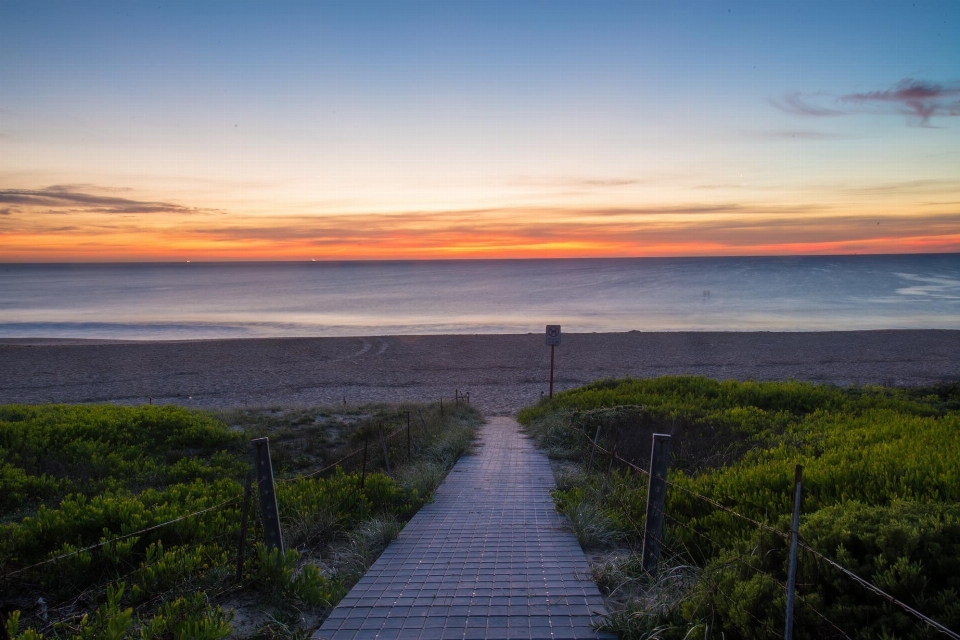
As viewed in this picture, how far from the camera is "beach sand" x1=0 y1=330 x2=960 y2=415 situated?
2825 centimetres

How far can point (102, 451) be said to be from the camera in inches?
429

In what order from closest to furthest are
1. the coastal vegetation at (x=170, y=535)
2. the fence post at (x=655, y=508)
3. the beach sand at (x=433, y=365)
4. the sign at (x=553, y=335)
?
the coastal vegetation at (x=170, y=535), the fence post at (x=655, y=508), the sign at (x=553, y=335), the beach sand at (x=433, y=365)

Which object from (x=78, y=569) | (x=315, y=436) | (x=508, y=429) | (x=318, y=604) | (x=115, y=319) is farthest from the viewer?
(x=115, y=319)

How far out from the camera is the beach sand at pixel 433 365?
2825 cm

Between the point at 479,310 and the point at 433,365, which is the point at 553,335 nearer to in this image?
the point at 433,365

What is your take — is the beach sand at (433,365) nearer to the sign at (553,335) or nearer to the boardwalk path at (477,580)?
the sign at (553,335)

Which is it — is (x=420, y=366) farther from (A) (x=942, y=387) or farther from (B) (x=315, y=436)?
(A) (x=942, y=387)

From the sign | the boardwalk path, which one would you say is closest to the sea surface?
the sign

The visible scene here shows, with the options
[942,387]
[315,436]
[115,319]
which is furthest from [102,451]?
[115,319]

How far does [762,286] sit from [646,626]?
126m

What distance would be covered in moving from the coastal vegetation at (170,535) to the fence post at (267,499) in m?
0.11

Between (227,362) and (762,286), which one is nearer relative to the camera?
(227,362)

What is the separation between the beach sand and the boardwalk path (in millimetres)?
15868

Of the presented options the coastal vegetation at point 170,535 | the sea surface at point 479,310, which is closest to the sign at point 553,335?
the coastal vegetation at point 170,535
